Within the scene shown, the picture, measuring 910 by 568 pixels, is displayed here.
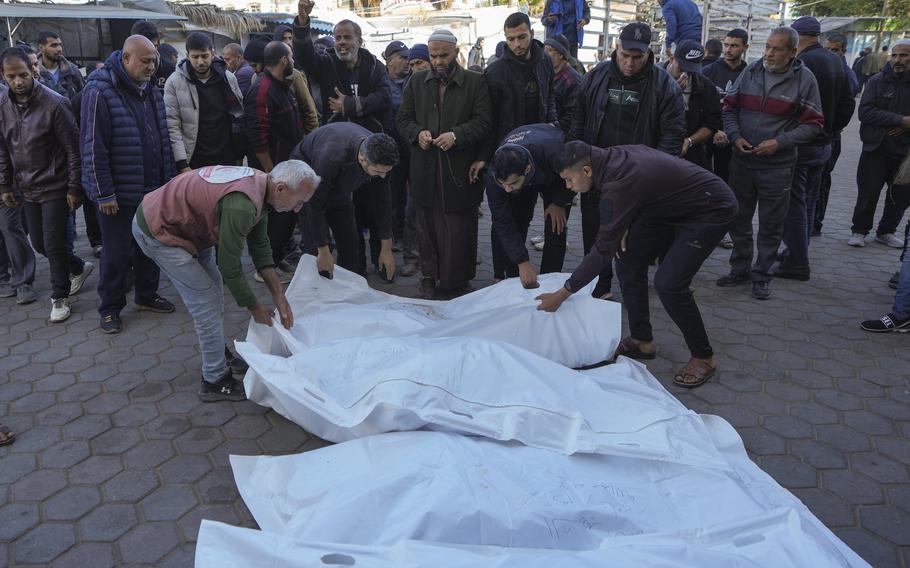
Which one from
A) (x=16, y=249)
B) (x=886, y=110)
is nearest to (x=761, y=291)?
(x=886, y=110)

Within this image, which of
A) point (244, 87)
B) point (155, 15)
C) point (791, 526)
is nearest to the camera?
point (791, 526)

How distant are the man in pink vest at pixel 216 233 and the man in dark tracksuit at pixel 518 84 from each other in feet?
5.60

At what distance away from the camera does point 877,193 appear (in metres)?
5.62

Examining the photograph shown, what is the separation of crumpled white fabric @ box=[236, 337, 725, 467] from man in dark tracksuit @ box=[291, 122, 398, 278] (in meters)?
0.99

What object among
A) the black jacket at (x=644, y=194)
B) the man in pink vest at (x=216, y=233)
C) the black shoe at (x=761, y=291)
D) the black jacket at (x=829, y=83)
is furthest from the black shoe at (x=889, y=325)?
the man in pink vest at (x=216, y=233)

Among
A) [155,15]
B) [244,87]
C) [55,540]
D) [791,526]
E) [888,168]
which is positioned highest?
[155,15]

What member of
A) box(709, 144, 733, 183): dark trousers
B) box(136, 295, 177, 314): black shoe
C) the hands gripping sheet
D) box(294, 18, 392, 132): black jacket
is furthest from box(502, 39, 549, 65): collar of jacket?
box(136, 295, 177, 314): black shoe

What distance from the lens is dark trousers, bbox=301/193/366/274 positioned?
421cm

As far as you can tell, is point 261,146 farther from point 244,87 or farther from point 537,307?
point 537,307

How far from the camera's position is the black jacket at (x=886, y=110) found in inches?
207

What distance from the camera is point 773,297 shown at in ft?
15.3

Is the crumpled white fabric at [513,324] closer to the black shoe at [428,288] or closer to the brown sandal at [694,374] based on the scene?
the brown sandal at [694,374]

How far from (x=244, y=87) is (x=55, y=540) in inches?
154

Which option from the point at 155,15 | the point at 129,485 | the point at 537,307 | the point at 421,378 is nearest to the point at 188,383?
the point at 129,485
